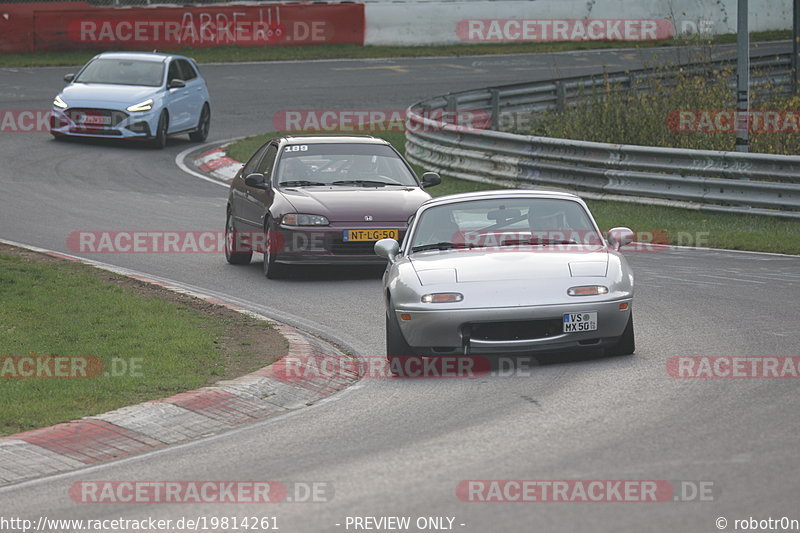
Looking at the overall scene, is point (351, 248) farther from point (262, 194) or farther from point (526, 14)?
point (526, 14)

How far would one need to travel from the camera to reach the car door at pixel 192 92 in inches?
1113

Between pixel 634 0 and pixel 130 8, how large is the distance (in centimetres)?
1577

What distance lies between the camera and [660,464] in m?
6.76

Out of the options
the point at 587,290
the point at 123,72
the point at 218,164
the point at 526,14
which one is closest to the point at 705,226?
the point at 587,290

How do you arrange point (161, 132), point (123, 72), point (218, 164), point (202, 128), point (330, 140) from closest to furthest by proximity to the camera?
1. point (330, 140)
2. point (218, 164)
3. point (161, 132)
4. point (123, 72)
5. point (202, 128)

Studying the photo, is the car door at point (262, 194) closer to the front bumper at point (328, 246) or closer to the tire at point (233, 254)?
the tire at point (233, 254)

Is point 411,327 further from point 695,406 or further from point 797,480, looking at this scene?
point 797,480

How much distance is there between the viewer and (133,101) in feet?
87.4

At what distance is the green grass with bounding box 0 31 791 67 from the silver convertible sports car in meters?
29.3

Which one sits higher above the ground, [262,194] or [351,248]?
[262,194]

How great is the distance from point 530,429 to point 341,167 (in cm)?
845

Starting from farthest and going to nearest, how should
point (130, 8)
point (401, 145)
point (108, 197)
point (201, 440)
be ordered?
point (130, 8)
point (401, 145)
point (108, 197)
point (201, 440)

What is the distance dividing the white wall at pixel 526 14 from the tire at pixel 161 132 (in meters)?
16.1

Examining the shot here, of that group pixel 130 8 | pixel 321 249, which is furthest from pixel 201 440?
pixel 130 8
